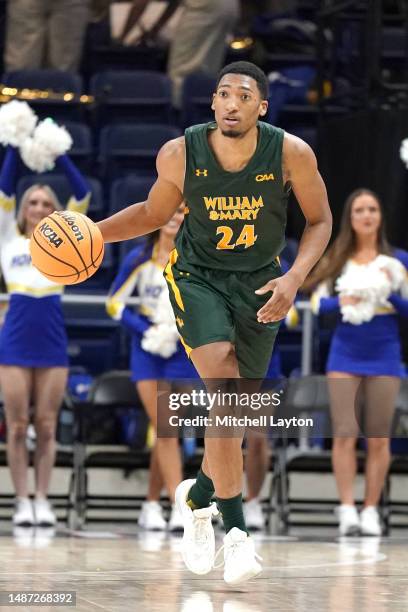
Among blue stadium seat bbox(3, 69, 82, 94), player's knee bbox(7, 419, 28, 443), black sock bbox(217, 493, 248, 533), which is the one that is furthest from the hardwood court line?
blue stadium seat bbox(3, 69, 82, 94)

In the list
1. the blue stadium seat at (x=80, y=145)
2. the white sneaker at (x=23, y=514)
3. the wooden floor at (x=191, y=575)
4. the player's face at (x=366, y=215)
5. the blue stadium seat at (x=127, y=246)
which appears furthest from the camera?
the blue stadium seat at (x=80, y=145)

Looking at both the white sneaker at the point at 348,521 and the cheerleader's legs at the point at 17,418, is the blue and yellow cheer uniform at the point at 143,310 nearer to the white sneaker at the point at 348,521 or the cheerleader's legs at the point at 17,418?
the cheerleader's legs at the point at 17,418

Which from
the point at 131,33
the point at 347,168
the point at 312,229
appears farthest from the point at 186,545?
the point at 131,33

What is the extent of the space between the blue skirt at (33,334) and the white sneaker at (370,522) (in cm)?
209

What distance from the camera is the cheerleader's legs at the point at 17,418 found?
8312 mm

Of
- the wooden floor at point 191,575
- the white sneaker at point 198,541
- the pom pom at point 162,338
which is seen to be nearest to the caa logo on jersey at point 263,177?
the white sneaker at point 198,541

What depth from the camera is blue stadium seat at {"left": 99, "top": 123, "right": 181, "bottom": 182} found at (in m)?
11.4

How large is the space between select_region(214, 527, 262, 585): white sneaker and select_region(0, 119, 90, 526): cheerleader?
3.15m

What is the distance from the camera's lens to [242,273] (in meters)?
5.46

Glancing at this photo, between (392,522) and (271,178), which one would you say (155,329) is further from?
(271,178)

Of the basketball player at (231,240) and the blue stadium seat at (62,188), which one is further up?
the blue stadium seat at (62,188)

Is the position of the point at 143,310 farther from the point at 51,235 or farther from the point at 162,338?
the point at 51,235

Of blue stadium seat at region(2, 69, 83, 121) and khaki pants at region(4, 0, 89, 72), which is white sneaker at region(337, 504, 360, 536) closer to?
blue stadium seat at region(2, 69, 83, 121)

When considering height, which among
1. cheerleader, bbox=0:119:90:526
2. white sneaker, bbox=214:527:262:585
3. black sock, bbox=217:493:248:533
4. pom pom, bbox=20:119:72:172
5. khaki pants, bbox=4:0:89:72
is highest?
khaki pants, bbox=4:0:89:72
